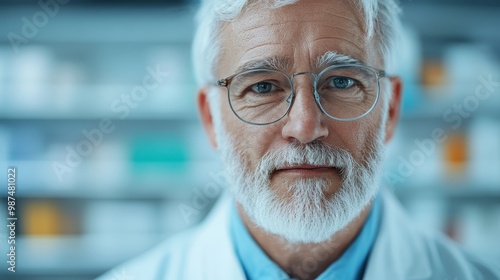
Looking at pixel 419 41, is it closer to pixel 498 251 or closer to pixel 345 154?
pixel 498 251

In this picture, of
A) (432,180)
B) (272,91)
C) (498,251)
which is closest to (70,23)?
(272,91)

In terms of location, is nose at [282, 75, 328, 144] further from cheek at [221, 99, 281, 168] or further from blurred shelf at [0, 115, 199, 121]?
blurred shelf at [0, 115, 199, 121]

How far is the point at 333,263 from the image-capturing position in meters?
0.94

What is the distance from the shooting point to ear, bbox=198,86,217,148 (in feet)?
3.39

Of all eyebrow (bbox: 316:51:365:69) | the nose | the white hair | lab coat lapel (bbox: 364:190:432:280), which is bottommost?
lab coat lapel (bbox: 364:190:432:280)

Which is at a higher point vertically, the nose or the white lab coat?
the nose

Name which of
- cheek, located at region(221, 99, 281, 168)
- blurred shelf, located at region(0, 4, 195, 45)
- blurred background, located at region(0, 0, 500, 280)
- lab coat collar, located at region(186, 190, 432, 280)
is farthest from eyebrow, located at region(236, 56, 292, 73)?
blurred shelf, located at region(0, 4, 195, 45)

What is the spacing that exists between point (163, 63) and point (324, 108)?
4.45 feet

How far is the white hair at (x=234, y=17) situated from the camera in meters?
0.88

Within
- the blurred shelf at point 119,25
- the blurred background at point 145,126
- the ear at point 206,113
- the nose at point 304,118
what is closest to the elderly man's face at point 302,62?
the nose at point 304,118

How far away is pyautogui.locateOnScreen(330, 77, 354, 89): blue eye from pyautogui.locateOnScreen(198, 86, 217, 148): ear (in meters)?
0.29

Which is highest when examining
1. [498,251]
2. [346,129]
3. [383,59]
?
[383,59]

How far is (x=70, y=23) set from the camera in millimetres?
2086

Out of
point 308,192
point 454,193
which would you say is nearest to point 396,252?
point 308,192
